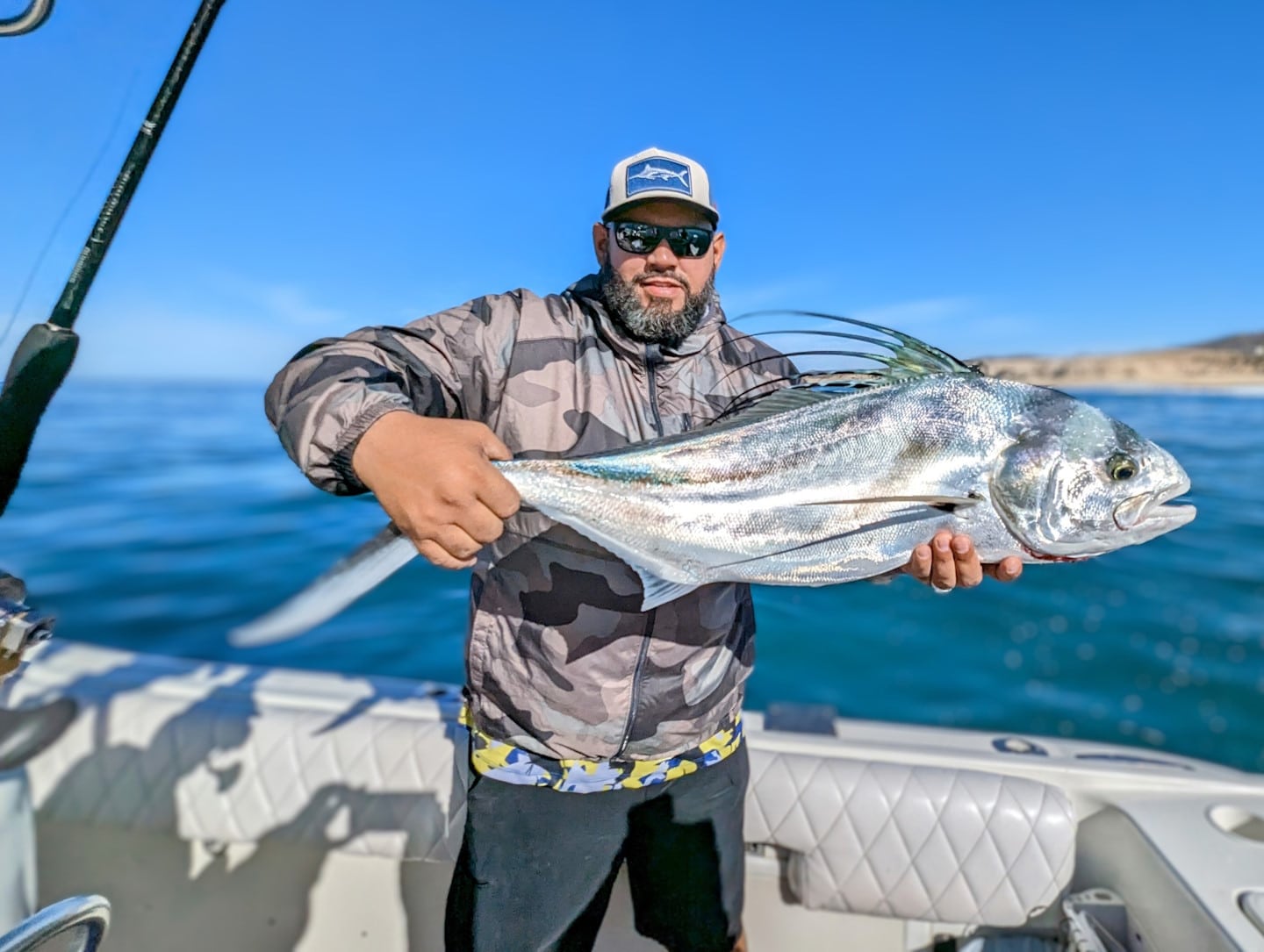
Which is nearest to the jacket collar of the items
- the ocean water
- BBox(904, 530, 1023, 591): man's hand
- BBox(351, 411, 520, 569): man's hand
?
BBox(351, 411, 520, 569): man's hand

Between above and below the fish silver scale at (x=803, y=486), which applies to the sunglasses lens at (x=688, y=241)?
above

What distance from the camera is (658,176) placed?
2135 millimetres

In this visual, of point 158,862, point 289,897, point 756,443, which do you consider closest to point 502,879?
point 756,443

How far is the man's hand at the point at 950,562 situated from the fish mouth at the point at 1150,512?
26cm

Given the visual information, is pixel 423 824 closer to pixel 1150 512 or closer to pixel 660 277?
pixel 660 277

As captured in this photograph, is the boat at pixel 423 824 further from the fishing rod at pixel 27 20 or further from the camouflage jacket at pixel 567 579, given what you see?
the fishing rod at pixel 27 20

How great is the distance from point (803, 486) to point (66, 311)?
1.83 meters

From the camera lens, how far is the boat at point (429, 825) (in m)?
2.81

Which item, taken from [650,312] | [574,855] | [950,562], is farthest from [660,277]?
[574,855]

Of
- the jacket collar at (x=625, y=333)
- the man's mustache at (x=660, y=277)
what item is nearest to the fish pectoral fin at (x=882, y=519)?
the jacket collar at (x=625, y=333)

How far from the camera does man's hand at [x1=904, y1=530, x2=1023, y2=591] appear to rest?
5.95ft

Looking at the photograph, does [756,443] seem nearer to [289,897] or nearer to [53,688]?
[289,897]

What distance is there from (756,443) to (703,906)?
5.10 feet

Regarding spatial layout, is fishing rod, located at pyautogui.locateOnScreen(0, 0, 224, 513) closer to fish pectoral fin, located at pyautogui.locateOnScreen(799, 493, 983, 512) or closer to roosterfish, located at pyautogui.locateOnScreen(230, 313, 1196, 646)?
roosterfish, located at pyautogui.locateOnScreen(230, 313, 1196, 646)
